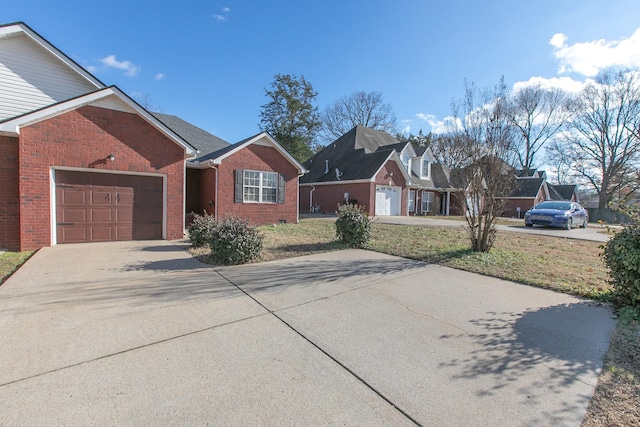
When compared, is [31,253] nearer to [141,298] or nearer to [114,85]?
[114,85]

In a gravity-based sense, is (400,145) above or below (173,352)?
above

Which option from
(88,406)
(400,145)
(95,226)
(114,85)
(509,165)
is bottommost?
(88,406)

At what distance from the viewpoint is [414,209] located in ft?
82.6

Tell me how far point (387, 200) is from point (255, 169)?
11663 mm

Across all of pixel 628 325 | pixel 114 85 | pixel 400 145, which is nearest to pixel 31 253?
pixel 114 85

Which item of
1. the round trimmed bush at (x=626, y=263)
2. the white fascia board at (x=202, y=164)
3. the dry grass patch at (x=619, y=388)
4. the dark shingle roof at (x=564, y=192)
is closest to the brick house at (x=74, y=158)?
the white fascia board at (x=202, y=164)

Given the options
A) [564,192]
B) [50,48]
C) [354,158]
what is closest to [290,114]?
[354,158]

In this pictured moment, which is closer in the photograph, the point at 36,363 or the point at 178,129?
the point at 36,363

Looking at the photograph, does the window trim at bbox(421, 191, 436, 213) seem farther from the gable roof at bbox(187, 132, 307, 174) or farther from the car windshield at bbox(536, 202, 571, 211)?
the gable roof at bbox(187, 132, 307, 174)

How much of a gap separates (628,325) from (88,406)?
5.70 metres

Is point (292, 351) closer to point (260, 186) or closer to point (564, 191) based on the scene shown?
point (260, 186)

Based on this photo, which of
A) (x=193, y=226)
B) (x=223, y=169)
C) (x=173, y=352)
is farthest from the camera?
(x=223, y=169)

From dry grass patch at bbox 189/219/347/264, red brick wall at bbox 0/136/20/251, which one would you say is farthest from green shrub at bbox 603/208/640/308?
red brick wall at bbox 0/136/20/251

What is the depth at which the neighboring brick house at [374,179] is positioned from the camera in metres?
21.6
